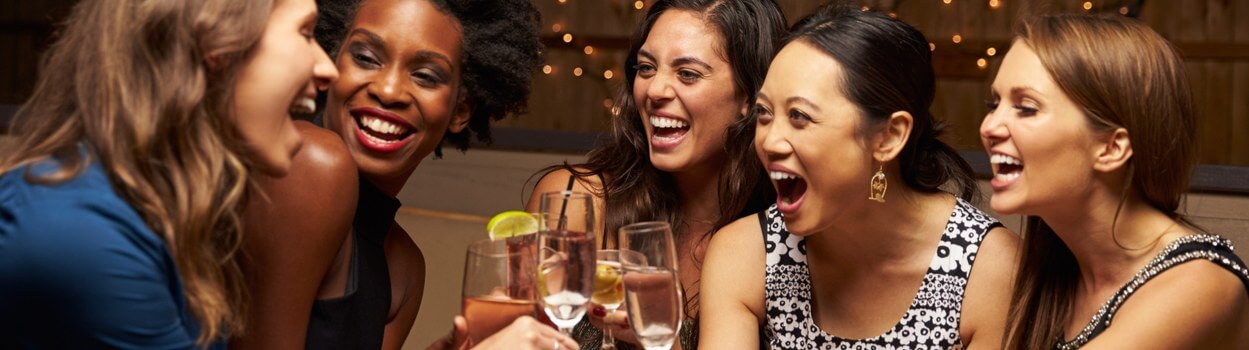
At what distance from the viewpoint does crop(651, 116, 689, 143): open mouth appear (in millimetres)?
2732

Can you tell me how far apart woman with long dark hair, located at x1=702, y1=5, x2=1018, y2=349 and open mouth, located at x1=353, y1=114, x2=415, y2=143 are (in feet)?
2.19

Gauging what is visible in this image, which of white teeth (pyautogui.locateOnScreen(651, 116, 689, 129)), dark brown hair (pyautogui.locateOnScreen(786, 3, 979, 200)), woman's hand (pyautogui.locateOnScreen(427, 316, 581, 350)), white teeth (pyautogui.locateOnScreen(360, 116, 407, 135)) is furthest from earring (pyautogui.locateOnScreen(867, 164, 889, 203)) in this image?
white teeth (pyautogui.locateOnScreen(360, 116, 407, 135))

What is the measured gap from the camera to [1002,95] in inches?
80.3

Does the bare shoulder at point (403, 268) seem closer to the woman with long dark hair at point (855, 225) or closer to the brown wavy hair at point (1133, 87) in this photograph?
the woman with long dark hair at point (855, 225)

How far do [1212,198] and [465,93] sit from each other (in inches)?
84.3

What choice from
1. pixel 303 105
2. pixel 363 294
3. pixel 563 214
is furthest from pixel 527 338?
pixel 363 294

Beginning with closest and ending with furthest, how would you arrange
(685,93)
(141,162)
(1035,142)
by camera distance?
1. (141,162)
2. (1035,142)
3. (685,93)

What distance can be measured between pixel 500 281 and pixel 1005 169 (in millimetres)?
896

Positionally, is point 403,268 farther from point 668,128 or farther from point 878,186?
point 878,186

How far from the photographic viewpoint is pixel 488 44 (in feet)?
8.30

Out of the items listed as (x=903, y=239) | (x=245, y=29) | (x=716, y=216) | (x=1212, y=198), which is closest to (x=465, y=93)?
(x=716, y=216)

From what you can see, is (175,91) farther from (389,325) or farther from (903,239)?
(903,239)

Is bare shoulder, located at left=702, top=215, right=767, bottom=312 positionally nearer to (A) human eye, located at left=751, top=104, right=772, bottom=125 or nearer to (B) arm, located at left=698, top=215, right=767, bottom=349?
(B) arm, located at left=698, top=215, right=767, bottom=349

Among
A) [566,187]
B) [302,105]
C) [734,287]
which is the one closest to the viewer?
[302,105]
